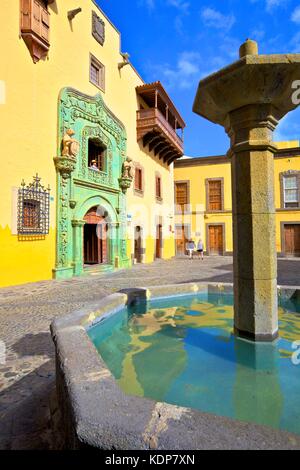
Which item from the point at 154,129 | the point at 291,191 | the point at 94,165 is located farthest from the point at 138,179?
the point at 291,191

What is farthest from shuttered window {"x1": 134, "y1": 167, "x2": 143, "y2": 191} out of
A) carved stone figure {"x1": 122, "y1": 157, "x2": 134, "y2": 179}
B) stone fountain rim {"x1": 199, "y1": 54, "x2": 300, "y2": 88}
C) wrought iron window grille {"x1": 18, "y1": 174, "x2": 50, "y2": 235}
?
stone fountain rim {"x1": 199, "y1": 54, "x2": 300, "y2": 88}

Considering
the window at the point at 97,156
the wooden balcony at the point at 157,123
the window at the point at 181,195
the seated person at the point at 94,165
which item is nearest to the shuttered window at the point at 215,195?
the window at the point at 181,195

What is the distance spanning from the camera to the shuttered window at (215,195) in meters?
22.0

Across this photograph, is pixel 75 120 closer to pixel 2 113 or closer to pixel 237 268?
pixel 2 113

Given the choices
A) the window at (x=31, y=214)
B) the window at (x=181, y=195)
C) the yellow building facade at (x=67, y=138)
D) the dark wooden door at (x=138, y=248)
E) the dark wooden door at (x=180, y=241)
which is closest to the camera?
the yellow building facade at (x=67, y=138)

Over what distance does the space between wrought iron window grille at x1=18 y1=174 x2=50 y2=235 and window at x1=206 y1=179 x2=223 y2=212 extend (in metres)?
15.3

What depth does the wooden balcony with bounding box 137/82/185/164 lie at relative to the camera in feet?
49.5

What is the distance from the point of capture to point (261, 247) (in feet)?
10.2

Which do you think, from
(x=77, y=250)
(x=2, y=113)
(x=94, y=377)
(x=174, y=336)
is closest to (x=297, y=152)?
(x=77, y=250)

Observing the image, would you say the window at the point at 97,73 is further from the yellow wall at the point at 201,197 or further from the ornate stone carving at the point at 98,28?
the yellow wall at the point at 201,197

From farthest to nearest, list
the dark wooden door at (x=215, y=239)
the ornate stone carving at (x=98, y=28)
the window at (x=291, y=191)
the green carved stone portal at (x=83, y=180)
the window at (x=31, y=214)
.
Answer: the dark wooden door at (x=215, y=239)
the window at (x=291, y=191)
the ornate stone carving at (x=98, y=28)
the green carved stone portal at (x=83, y=180)
the window at (x=31, y=214)

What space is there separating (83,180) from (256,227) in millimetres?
9062

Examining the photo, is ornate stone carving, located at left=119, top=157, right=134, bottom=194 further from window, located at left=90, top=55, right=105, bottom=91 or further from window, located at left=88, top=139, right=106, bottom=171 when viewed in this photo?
window, located at left=90, top=55, right=105, bottom=91

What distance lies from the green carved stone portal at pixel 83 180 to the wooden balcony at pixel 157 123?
2022 mm
